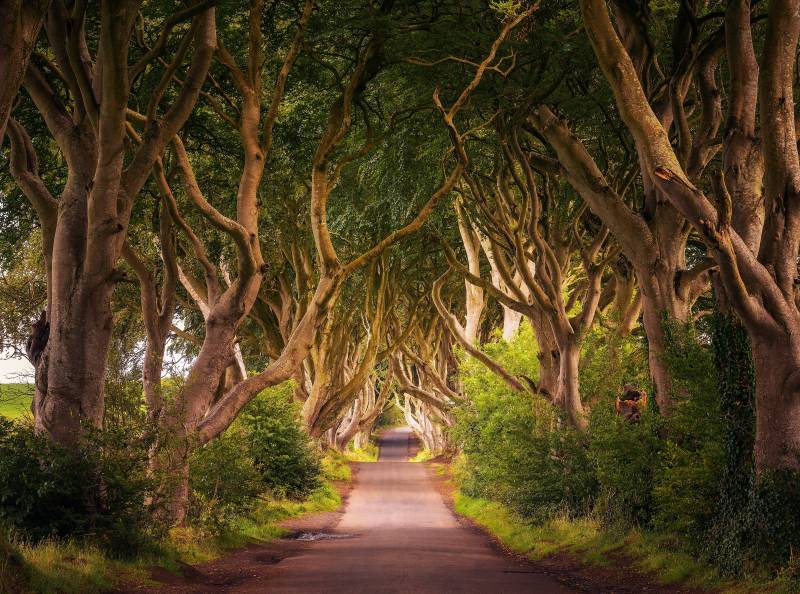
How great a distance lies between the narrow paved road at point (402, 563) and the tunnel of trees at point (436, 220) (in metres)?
1.87

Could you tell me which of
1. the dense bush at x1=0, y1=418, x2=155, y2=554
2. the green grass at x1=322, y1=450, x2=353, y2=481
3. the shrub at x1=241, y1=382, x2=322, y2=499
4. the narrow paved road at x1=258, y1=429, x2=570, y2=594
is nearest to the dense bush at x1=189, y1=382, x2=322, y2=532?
the shrub at x1=241, y1=382, x2=322, y2=499

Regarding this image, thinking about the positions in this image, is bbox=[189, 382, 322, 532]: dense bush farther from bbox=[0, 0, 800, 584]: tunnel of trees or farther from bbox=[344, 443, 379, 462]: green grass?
bbox=[344, 443, 379, 462]: green grass

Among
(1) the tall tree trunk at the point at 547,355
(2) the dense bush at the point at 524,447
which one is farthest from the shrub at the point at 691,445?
(1) the tall tree trunk at the point at 547,355

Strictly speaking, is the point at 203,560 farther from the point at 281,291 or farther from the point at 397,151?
the point at 281,291

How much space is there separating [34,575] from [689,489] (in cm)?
812

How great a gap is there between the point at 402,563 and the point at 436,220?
41.8ft

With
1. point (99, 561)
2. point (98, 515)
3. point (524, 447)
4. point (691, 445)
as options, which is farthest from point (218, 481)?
point (691, 445)

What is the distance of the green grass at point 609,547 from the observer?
1068 centimetres

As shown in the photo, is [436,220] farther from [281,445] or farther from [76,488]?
[76,488]

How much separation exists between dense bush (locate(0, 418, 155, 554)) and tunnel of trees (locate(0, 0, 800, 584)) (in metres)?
0.03

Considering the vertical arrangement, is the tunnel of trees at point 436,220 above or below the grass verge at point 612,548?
above

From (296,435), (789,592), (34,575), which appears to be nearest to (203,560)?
(34,575)

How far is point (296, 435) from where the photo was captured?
25594mm

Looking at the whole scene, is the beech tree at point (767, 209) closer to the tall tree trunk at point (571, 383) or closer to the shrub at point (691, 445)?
the shrub at point (691, 445)
